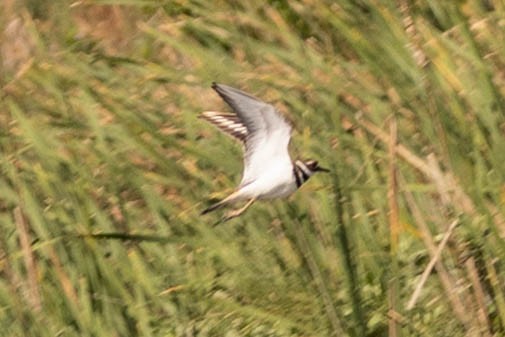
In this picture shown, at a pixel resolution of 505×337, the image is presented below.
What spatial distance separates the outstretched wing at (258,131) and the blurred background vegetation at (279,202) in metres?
0.14

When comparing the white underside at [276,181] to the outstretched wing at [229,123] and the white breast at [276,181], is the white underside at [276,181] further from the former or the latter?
the outstretched wing at [229,123]

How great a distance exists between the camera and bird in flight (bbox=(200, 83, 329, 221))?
11.7 feet

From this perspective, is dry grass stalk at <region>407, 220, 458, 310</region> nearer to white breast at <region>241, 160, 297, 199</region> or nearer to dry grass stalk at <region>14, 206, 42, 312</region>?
white breast at <region>241, 160, 297, 199</region>

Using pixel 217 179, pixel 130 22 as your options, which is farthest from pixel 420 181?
pixel 130 22

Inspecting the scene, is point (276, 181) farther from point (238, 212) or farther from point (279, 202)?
point (279, 202)

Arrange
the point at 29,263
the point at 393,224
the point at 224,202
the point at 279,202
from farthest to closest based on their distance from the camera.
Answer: the point at 279,202 → the point at 224,202 → the point at 29,263 → the point at 393,224

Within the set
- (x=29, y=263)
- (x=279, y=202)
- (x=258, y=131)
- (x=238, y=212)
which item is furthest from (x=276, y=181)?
(x=29, y=263)

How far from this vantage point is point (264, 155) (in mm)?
3688

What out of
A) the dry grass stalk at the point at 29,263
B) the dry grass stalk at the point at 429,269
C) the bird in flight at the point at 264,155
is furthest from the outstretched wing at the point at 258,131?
the dry grass stalk at the point at 29,263

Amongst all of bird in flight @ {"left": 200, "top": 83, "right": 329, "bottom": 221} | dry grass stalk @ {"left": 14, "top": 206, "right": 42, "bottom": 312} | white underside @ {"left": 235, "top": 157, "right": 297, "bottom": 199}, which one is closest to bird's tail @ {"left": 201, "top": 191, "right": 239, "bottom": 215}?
bird in flight @ {"left": 200, "top": 83, "right": 329, "bottom": 221}

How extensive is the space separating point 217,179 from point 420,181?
1.61 feet

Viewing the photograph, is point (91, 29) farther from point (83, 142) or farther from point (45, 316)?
point (45, 316)

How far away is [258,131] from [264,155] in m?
0.06

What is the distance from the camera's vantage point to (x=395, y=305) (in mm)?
3514
